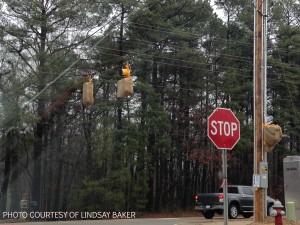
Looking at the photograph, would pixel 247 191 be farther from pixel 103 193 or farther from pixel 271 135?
pixel 103 193

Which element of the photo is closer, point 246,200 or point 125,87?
point 125,87

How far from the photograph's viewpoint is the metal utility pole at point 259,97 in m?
17.5

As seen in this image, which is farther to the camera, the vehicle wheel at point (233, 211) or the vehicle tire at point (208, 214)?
the vehicle tire at point (208, 214)

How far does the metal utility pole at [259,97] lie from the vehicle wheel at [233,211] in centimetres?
914

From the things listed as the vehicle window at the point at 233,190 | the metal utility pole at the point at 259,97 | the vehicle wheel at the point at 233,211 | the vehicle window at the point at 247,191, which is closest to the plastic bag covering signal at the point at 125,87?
the metal utility pole at the point at 259,97

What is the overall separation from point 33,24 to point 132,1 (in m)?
6.95

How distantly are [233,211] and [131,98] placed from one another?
609 inches

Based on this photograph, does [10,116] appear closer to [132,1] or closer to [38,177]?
[38,177]

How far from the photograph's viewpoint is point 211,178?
47.8 meters

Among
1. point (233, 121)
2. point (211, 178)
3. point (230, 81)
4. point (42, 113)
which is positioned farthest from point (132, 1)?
point (233, 121)

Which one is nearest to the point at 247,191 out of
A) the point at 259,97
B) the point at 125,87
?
the point at 259,97

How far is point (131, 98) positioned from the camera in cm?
3959

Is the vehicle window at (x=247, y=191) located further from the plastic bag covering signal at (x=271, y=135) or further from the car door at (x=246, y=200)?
the plastic bag covering signal at (x=271, y=135)

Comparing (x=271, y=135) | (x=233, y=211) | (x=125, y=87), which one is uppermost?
(x=125, y=87)
